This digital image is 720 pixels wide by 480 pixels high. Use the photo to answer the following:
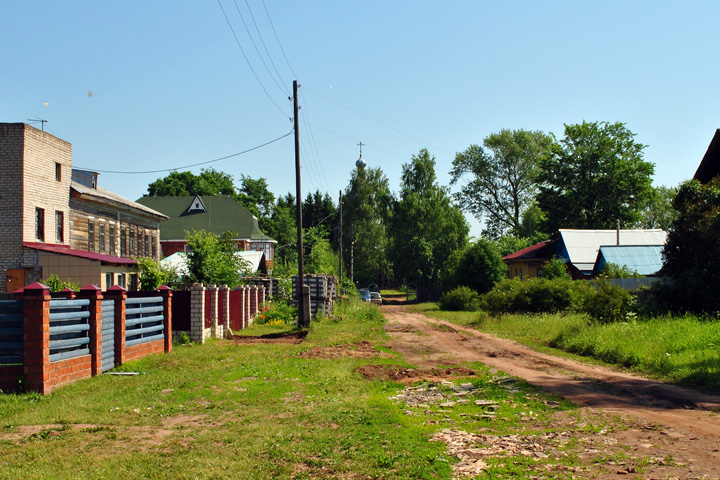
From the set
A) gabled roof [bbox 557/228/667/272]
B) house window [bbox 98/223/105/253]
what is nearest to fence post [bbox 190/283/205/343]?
house window [bbox 98/223/105/253]

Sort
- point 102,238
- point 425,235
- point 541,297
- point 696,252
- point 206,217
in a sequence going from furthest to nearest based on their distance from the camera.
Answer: point 425,235, point 206,217, point 102,238, point 541,297, point 696,252

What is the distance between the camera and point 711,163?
2792cm

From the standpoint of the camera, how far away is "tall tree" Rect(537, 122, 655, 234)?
2195 inches

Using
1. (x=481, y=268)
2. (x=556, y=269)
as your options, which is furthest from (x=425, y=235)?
(x=556, y=269)

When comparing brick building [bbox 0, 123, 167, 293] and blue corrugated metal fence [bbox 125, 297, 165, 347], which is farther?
brick building [bbox 0, 123, 167, 293]

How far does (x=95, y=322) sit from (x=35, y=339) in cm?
179

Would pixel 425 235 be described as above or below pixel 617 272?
above

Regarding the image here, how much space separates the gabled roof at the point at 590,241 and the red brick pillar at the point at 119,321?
3562cm

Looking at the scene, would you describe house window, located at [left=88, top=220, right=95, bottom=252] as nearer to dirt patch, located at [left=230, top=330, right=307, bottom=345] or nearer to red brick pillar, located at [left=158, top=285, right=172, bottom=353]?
dirt patch, located at [left=230, top=330, right=307, bottom=345]

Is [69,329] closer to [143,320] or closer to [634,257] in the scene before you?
[143,320]

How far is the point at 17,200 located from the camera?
2486 cm

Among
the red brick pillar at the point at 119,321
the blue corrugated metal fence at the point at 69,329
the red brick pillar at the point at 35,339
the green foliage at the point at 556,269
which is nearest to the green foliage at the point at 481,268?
the green foliage at the point at 556,269

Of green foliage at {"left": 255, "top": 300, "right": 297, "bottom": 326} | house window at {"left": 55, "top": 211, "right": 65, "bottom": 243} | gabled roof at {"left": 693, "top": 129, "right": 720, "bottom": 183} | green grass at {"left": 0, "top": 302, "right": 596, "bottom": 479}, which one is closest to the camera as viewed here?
green grass at {"left": 0, "top": 302, "right": 596, "bottom": 479}

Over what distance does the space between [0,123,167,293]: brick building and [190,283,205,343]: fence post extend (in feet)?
28.5
